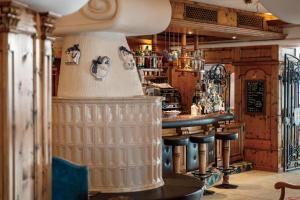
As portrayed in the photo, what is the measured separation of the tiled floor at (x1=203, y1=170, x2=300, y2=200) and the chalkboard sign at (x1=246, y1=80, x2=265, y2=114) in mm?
1231

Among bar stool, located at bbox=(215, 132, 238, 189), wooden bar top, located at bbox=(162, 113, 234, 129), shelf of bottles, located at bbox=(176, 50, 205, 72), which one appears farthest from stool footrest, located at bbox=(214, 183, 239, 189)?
shelf of bottles, located at bbox=(176, 50, 205, 72)

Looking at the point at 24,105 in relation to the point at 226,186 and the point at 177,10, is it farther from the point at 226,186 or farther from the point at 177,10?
the point at 226,186

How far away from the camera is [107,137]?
4.62 meters

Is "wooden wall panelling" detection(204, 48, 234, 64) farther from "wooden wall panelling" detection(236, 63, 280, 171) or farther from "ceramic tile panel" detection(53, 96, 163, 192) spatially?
"ceramic tile panel" detection(53, 96, 163, 192)

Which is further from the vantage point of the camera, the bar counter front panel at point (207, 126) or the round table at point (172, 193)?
the bar counter front panel at point (207, 126)

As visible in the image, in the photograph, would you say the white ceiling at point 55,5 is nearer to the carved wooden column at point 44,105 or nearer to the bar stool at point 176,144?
the carved wooden column at point 44,105

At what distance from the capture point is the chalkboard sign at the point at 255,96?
9234mm

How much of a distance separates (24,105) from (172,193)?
2465mm

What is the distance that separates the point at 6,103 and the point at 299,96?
8167 millimetres

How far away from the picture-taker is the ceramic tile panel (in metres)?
4.59

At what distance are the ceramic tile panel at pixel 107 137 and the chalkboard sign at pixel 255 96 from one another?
4958 mm

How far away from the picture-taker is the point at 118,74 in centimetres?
493

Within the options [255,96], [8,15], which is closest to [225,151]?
[255,96]

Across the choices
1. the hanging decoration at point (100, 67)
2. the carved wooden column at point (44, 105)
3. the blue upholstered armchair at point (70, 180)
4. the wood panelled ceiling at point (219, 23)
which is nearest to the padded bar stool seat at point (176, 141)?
the wood panelled ceiling at point (219, 23)
